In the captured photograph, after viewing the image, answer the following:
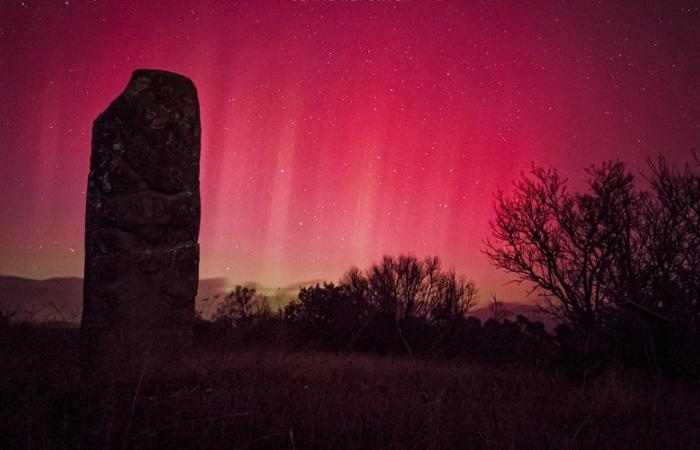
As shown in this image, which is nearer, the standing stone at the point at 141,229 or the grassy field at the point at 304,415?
the grassy field at the point at 304,415

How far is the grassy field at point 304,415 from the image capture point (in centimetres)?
339

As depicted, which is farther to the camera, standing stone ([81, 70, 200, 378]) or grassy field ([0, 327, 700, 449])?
standing stone ([81, 70, 200, 378])

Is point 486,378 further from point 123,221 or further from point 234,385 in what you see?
point 123,221

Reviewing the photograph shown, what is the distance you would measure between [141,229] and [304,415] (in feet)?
14.0

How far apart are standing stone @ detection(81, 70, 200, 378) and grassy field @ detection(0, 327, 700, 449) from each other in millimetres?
489

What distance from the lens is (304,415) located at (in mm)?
4094

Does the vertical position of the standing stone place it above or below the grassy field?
above

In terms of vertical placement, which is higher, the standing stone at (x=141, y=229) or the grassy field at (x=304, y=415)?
the standing stone at (x=141, y=229)

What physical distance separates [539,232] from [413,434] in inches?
395

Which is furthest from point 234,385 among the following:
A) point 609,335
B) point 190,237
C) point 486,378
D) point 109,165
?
point 609,335

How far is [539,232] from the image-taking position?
12438 millimetres

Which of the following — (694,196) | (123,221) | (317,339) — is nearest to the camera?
(123,221)

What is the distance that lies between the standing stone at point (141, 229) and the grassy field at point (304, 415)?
0.49m

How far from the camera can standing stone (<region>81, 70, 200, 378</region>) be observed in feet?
22.1
